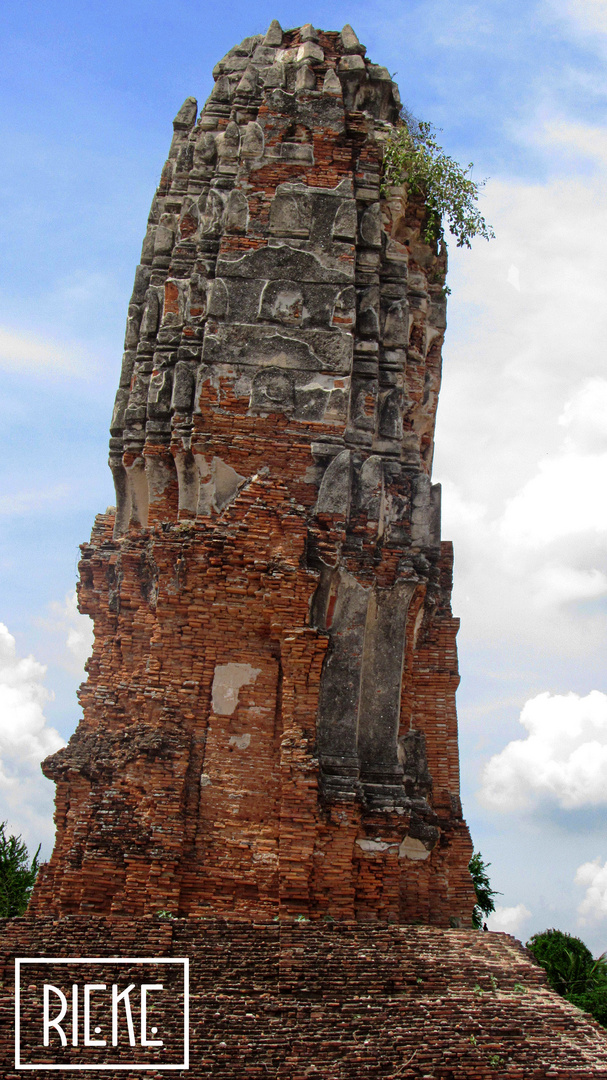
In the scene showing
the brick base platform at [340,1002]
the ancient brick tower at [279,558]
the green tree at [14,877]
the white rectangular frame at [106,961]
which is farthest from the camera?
the green tree at [14,877]

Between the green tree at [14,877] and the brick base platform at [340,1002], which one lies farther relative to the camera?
the green tree at [14,877]

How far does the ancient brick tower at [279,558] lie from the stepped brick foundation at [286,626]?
35 mm

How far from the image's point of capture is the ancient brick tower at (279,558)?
13.9 meters

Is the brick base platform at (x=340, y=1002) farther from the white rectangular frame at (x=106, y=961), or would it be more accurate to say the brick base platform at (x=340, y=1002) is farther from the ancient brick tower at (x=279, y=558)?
the ancient brick tower at (x=279, y=558)

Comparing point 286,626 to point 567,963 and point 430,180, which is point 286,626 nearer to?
point 430,180

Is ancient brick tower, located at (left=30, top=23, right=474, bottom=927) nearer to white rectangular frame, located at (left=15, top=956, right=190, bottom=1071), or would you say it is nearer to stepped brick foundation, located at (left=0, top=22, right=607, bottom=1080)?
stepped brick foundation, located at (left=0, top=22, right=607, bottom=1080)

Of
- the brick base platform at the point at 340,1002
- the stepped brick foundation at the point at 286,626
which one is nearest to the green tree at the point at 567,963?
the stepped brick foundation at the point at 286,626

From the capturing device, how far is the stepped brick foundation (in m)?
11.8

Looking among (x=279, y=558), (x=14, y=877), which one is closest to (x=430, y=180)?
(x=279, y=558)

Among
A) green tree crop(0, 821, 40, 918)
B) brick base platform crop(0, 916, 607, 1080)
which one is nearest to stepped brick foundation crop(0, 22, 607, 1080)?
brick base platform crop(0, 916, 607, 1080)

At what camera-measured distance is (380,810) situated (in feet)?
46.8

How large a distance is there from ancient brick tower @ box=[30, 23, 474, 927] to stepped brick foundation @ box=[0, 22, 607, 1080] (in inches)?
1.4

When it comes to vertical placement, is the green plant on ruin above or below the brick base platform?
above

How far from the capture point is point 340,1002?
11.2 metres
